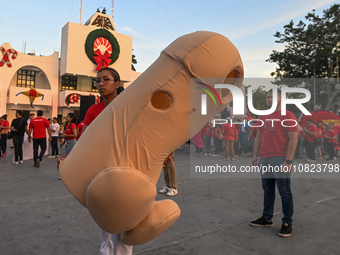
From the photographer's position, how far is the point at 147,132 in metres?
1.58

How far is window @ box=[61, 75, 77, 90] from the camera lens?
84.9 feet

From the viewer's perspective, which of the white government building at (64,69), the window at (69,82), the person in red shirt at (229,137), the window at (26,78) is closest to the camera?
the person in red shirt at (229,137)

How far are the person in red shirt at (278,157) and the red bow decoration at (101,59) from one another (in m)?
23.5

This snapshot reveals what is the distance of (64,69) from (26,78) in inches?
158

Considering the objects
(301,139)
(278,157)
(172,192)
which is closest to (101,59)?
(301,139)

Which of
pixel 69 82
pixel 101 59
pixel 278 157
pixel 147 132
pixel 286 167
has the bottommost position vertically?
pixel 286 167

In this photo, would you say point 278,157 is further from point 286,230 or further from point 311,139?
point 311,139

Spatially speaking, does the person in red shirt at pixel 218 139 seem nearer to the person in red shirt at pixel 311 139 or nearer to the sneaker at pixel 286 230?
the person in red shirt at pixel 311 139

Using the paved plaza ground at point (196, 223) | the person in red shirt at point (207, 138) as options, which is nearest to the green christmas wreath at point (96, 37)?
the person in red shirt at point (207, 138)

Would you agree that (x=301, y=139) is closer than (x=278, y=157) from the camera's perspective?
No

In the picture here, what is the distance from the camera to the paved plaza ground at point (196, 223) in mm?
2973

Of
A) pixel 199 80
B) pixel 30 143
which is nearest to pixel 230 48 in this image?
pixel 199 80

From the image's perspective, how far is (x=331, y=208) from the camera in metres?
4.57

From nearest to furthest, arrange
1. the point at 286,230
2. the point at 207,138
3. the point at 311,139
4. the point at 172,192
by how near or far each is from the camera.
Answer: the point at 286,230
the point at 172,192
the point at 311,139
the point at 207,138
